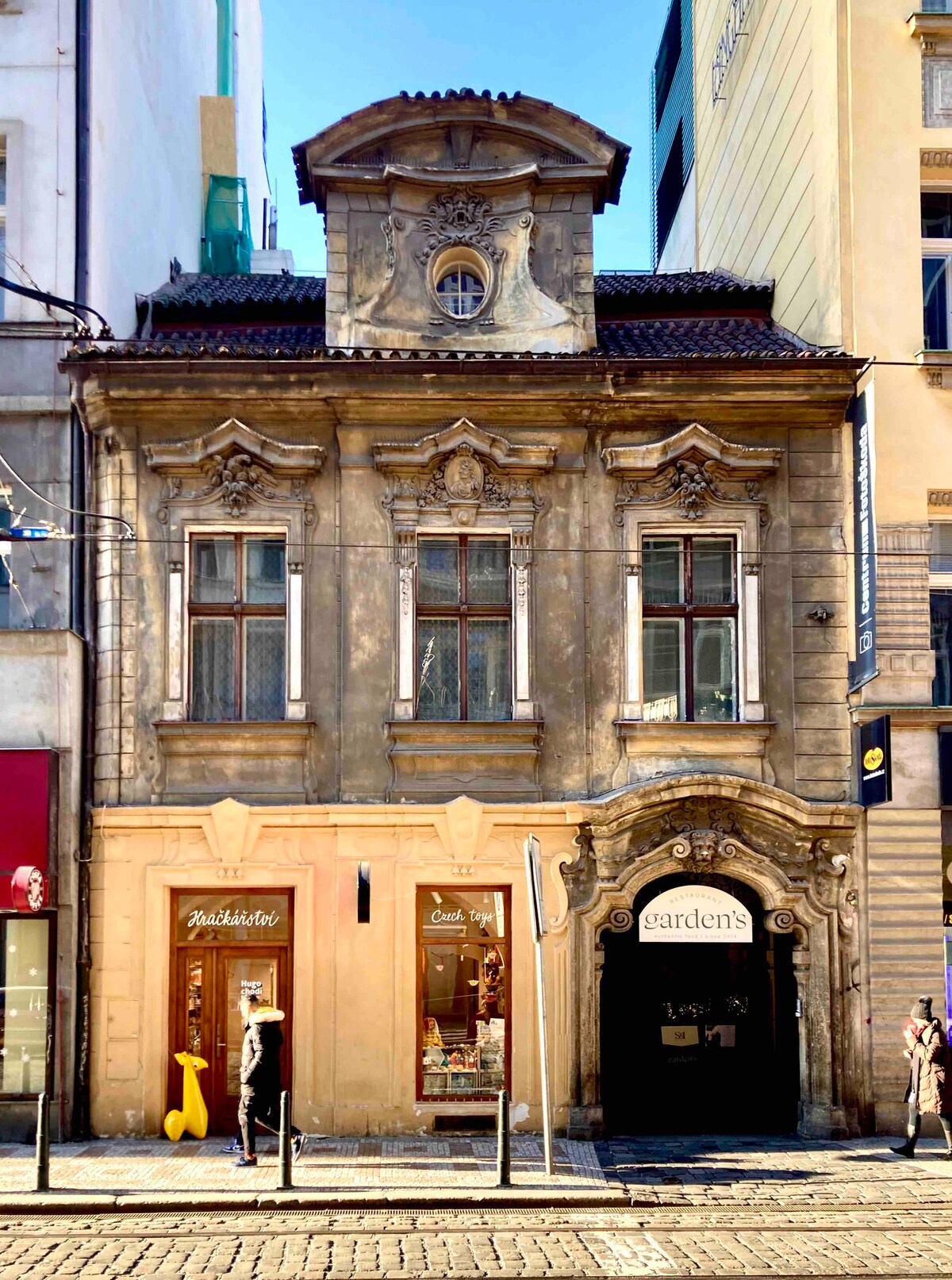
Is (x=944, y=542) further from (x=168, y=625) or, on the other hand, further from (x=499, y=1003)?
(x=168, y=625)

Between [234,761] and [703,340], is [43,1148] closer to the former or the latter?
[234,761]

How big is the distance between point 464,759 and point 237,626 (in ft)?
9.90

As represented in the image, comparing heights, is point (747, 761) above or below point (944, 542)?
below

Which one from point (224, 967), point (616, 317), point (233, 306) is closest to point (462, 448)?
point (616, 317)

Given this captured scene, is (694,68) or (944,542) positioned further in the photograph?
(694,68)

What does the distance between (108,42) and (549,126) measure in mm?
5842

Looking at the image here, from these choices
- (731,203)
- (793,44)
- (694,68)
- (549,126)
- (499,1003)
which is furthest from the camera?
(694,68)

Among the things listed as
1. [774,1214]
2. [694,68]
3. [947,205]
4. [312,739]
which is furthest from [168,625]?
[694,68]

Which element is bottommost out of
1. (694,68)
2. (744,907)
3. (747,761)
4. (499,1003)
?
(499,1003)

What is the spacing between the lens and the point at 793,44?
63.8 ft

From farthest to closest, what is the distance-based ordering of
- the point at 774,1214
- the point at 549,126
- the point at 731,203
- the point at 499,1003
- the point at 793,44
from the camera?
1. the point at 731,203
2. the point at 793,44
3. the point at 549,126
4. the point at 499,1003
5. the point at 774,1214

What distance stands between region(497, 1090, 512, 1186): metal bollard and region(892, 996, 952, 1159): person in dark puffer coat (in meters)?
4.45

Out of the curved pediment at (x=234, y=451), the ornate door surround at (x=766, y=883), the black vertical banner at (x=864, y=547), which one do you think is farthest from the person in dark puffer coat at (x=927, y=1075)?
the curved pediment at (x=234, y=451)

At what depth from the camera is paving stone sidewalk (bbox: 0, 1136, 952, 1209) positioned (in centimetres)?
1334
